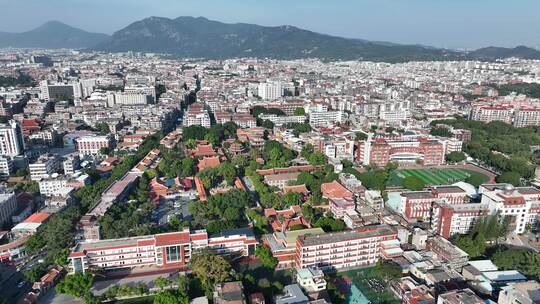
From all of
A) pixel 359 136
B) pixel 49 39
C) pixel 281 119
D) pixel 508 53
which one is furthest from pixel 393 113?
pixel 49 39

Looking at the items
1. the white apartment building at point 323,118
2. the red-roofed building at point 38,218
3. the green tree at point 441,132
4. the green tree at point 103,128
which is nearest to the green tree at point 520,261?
the red-roofed building at point 38,218

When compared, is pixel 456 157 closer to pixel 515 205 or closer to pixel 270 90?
pixel 515 205

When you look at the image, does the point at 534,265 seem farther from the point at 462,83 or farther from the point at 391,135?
the point at 462,83

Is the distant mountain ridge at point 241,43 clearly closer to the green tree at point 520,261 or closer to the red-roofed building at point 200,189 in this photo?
the red-roofed building at point 200,189

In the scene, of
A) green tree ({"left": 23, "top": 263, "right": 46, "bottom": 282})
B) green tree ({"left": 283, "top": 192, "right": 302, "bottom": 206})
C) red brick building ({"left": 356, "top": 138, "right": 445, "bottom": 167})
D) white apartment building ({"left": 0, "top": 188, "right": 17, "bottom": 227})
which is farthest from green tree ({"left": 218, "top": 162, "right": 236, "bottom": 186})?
green tree ({"left": 23, "top": 263, "right": 46, "bottom": 282})

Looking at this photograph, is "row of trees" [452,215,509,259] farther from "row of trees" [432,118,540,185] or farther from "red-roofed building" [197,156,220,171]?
"red-roofed building" [197,156,220,171]

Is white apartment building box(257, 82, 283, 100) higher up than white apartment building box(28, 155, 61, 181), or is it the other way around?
white apartment building box(257, 82, 283, 100)

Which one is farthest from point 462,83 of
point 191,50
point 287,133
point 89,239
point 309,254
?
point 191,50
